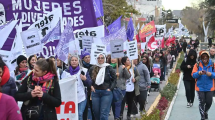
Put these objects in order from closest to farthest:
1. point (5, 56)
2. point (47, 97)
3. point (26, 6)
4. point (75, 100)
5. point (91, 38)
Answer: point (47, 97), point (75, 100), point (5, 56), point (26, 6), point (91, 38)

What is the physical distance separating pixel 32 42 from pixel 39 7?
1.61 m

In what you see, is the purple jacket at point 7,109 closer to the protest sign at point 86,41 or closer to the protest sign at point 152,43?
the protest sign at point 86,41

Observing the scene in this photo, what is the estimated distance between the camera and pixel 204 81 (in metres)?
9.81

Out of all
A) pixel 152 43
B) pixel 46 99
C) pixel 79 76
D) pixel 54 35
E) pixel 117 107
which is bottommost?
pixel 117 107

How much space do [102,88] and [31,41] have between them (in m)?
1.65

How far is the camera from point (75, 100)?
729 cm

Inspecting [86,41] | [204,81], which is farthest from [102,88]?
[86,41]

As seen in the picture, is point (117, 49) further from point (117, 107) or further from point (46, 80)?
point (46, 80)

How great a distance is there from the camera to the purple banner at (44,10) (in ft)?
30.7

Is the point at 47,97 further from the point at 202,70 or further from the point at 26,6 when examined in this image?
the point at 202,70

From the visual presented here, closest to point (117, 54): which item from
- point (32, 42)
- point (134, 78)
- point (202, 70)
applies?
point (134, 78)

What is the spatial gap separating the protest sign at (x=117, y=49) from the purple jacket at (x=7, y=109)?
21.4 feet

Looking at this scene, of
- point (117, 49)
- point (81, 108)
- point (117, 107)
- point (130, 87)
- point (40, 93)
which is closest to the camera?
point (40, 93)

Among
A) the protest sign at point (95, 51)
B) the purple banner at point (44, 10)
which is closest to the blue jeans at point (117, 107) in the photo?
the protest sign at point (95, 51)
